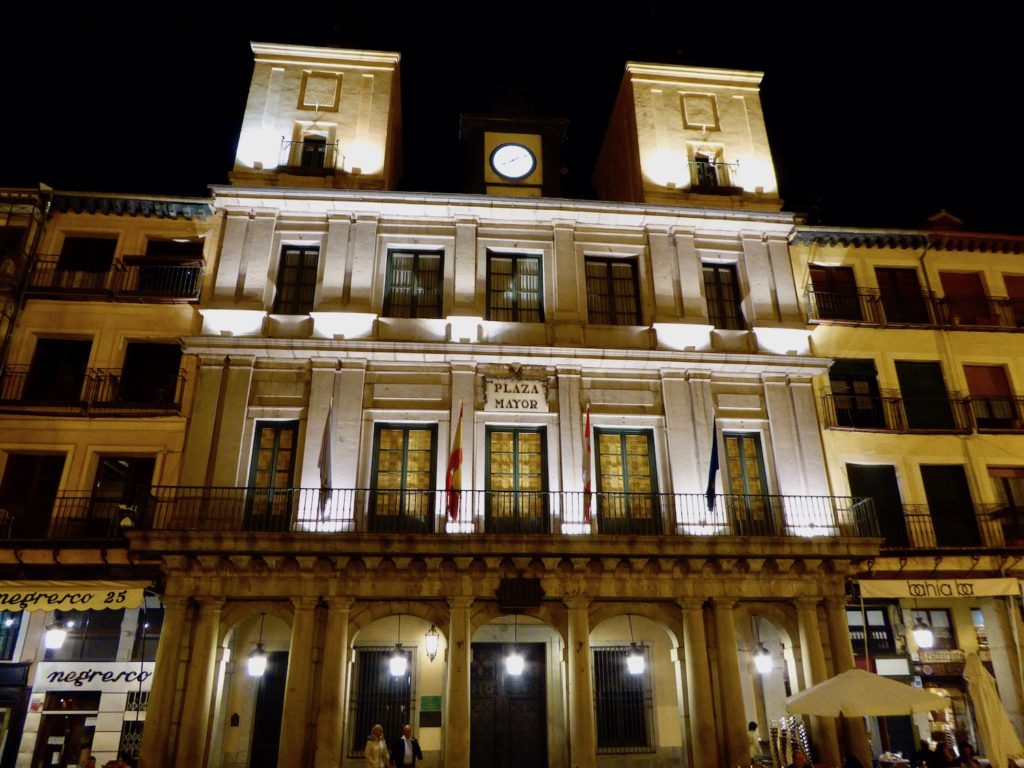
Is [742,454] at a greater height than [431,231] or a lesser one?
lesser

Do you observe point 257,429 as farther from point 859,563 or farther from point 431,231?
point 859,563

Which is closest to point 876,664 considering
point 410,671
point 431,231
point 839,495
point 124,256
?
point 839,495

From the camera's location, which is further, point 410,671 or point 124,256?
point 124,256

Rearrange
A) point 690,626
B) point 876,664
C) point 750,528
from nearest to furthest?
point 690,626
point 750,528
point 876,664

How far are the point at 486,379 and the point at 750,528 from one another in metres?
6.86

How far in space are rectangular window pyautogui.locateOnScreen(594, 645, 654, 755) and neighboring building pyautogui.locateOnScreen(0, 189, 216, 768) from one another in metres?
9.89

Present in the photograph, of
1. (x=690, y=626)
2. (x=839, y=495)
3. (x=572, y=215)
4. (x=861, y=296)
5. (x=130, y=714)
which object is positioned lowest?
(x=130, y=714)

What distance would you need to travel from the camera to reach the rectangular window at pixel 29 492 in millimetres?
16125

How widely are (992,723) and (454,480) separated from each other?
10381mm

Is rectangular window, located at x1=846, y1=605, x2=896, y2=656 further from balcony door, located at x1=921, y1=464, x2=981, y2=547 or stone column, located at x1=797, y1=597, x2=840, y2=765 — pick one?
stone column, located at x1=797, y1=597, x2=840, y2=765

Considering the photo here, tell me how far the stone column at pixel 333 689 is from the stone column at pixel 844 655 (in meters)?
10.1

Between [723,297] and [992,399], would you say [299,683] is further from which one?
[992,399]

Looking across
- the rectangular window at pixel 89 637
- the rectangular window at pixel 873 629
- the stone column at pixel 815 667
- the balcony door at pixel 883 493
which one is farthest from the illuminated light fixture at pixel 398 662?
the balcony door at pixel 883 493

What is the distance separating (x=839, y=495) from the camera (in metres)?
17.5
